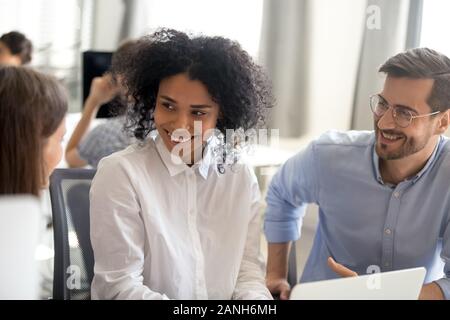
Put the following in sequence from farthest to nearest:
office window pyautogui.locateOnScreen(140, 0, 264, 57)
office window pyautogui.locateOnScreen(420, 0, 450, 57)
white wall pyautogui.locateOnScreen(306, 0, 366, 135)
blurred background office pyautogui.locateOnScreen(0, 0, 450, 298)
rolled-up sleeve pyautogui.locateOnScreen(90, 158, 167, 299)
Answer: office window pyautogui.locateOnScreen(140, 0, 264, 57) → white wall pyautogui.locateOnScreen(306, 0, 366, 135) → blurred background office pyautogui.locateOnScreen(0, 0, 450, 298) → office window pyautogui.locateOnScreen(420, 0, 450, 57) → rolled-up sleeve pyautogui.locateOnScreen(90, 158, 167, 299)

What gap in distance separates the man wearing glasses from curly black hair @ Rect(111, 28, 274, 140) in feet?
0.93

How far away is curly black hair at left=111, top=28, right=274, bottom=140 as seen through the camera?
1296 mm

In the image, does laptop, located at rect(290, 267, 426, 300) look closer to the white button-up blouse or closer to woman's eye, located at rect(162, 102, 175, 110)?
the white button-up blouse

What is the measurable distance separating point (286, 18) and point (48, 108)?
215cm

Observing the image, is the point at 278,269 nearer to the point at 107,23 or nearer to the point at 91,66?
the point at 91,66

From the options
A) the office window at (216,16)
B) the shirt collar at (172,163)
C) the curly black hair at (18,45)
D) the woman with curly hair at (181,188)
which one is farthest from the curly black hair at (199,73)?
the curly black hair at (18,45)

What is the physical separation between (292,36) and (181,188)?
186 centimetres

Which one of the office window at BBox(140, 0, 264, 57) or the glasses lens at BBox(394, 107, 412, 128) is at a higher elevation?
the office window at BBox(140, 0, 264, 57)

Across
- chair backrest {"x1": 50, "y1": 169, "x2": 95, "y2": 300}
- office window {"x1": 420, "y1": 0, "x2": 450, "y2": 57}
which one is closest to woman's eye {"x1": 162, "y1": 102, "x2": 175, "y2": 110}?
chair backrest {"x1": 50, "y1": 169, "x2": 95, "y2": 300}

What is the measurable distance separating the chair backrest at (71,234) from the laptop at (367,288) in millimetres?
684

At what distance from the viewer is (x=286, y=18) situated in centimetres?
298

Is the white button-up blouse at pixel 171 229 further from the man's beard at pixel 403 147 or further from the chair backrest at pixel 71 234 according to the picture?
the man's beard at pixel 403 147

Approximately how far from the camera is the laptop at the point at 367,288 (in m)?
0.87
